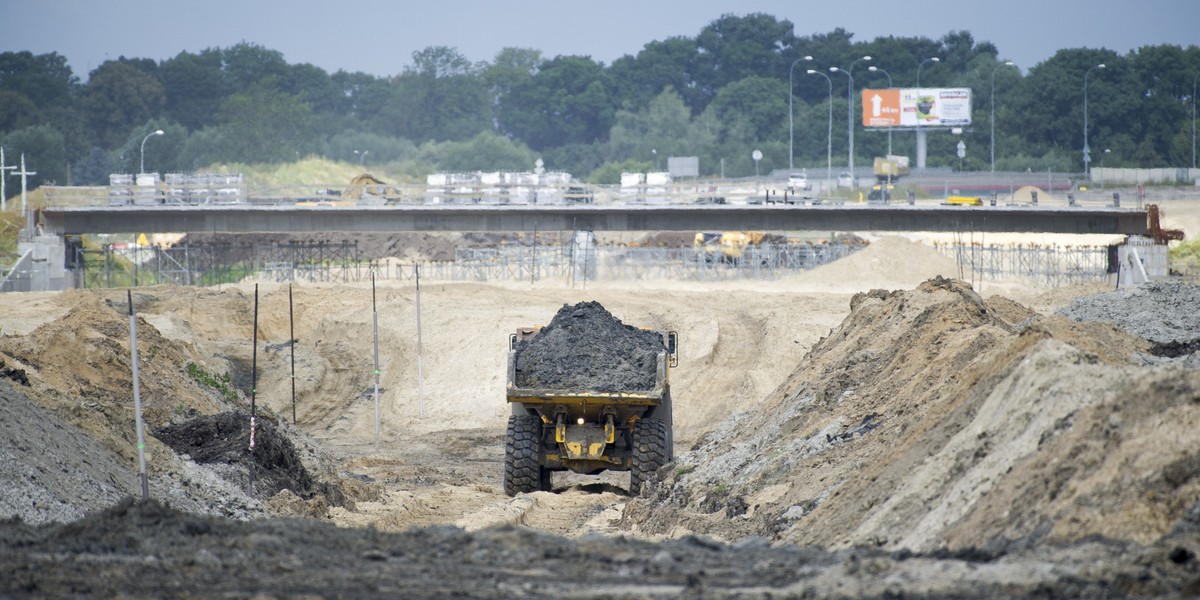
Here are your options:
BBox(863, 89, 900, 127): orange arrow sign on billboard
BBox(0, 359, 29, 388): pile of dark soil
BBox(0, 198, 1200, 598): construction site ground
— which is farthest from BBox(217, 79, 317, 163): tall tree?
BBox(0, 359, 29, 388): pile of dark soil

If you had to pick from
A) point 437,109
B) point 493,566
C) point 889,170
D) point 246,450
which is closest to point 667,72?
point 437,109

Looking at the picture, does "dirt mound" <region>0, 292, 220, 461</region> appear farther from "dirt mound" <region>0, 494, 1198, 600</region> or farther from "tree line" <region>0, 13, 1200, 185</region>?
"tree line" <region>0, 13, 1200, 185</region>

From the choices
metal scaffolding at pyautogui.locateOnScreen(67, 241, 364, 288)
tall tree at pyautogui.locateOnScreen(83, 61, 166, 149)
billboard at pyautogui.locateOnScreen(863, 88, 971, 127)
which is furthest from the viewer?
tall tree at pyautogui.locateOnScreen(83, 61, 166, 149)

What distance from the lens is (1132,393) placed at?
1288cm

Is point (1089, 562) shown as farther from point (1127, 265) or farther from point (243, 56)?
point (243, 56)

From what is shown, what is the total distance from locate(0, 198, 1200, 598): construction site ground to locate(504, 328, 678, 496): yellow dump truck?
0.45 metres

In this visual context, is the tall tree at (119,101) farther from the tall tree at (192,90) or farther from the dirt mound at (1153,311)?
the dirt mound at (1153,311)

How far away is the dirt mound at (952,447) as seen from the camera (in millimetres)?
11664

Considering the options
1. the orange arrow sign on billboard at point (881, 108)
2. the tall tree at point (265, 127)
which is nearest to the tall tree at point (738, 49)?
the tall tree at point (265, 127)

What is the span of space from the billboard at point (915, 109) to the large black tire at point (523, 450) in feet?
298

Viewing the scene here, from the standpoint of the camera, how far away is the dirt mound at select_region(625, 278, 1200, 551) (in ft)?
38.3

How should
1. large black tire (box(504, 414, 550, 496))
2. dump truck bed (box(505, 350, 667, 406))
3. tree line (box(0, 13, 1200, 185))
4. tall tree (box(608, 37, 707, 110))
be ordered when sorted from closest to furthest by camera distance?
1. dump truck bed (box(505, 350, 667, 406))
2. large black tire (box(504, 414, 550, 496))
3. tree line (box(0, 13, 1200, 185))
4. tall tree (box(608, 37, 707, 110))

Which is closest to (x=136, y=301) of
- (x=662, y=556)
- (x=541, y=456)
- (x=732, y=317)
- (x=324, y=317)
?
(x=324, y=317)

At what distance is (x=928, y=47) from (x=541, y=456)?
13777 cm
